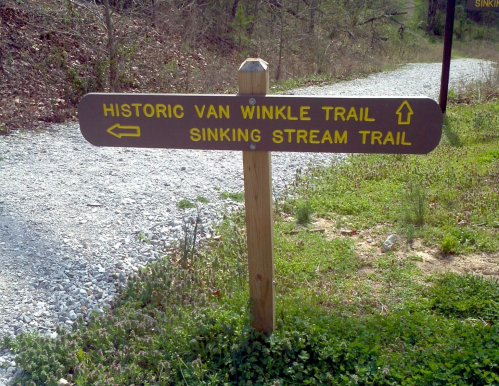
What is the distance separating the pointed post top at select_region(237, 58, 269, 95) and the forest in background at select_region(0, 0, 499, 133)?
695cm

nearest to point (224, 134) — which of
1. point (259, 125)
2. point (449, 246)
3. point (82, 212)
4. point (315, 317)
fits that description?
point (259, 125)

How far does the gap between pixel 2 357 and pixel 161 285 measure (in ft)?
3.83

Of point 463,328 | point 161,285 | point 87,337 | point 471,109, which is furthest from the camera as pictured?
point 471,109

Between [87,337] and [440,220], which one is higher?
[440,220]

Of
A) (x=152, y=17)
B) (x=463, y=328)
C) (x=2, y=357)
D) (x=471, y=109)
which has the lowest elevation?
(x=2, y=357)

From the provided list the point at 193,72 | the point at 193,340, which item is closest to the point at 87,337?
the point at 193,340

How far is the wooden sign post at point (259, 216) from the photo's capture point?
275 centimetres

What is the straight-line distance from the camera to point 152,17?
14477 mm

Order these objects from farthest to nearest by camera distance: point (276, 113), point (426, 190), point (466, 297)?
point (426, 190) → point (466, 297) → point (276, 113)

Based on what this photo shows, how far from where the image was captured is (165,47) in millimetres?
15328

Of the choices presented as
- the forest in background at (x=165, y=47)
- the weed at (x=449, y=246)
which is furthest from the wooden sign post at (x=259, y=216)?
the forest in background at (x=165, y=47)

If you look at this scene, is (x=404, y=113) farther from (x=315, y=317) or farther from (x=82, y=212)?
(x=82, y=212)

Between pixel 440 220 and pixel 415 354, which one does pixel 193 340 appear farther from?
pixel 440 220

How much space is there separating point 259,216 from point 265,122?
22.3 inches
